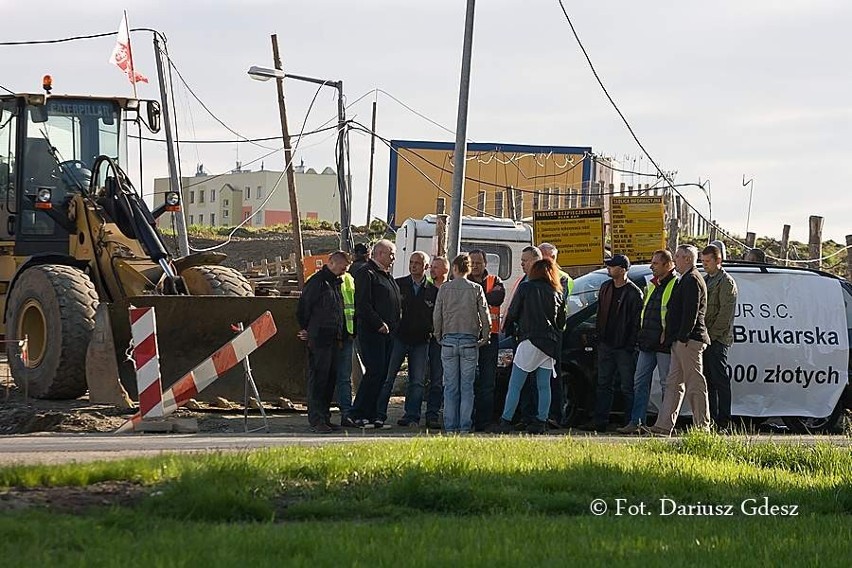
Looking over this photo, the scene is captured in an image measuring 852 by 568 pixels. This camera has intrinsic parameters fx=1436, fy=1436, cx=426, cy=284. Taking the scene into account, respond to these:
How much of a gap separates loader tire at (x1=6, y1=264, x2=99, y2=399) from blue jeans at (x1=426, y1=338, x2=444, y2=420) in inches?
149

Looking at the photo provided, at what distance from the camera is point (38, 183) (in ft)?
59.1

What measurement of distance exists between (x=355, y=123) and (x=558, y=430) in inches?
631

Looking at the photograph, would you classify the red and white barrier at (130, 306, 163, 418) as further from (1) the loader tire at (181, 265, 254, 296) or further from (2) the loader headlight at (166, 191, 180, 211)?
(2) the loader headlight at (166, 191, 180, 211)

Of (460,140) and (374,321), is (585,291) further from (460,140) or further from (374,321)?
(460,140)

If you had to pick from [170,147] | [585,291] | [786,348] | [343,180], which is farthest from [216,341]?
[170,147]

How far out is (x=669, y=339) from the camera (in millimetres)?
14336

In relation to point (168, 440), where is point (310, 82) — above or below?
above

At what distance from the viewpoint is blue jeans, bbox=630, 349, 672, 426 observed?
48.0ft

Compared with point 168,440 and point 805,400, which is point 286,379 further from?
point 805,400

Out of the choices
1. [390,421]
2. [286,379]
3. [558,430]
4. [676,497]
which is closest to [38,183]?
[286,379]

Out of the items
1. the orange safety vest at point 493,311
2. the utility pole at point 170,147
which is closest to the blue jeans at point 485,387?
the orange safety vest at point 493,311

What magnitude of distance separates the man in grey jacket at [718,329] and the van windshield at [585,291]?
1340 millimetres

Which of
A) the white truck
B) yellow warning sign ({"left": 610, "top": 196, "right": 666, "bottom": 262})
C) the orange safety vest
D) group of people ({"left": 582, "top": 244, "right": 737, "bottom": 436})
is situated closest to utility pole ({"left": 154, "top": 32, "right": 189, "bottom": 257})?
the white truck

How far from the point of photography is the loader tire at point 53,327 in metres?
15.8
